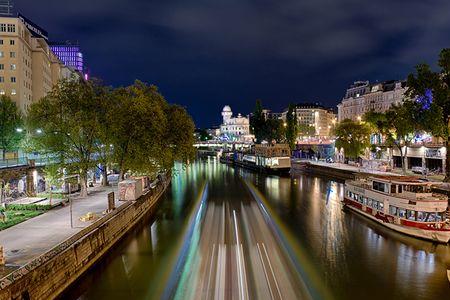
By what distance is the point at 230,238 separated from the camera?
32938mm

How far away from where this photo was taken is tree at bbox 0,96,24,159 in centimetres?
5962

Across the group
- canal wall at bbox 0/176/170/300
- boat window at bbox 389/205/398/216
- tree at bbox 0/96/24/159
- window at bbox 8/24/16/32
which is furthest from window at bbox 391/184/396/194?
window at bbox 8/24/16/32

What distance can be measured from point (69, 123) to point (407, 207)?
3490 cm

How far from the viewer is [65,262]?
2158 cm

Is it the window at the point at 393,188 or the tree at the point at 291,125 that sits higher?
the tree at the point at 291,125

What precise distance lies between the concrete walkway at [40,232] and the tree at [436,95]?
41.2 meters

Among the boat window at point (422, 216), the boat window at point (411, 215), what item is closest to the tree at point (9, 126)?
the boat window at point (411, 215)

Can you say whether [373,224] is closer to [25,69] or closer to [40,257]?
[40,257]

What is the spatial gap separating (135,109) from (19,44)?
5271cm

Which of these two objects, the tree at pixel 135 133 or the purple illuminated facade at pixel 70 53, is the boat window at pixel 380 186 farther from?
the purple illuminated facade at pixel 70 53

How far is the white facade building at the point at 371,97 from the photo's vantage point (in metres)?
112

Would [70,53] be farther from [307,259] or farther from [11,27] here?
[307,259]

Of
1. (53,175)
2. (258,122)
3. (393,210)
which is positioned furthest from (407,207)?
(258,122)

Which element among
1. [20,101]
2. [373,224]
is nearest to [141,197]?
[373,224]
